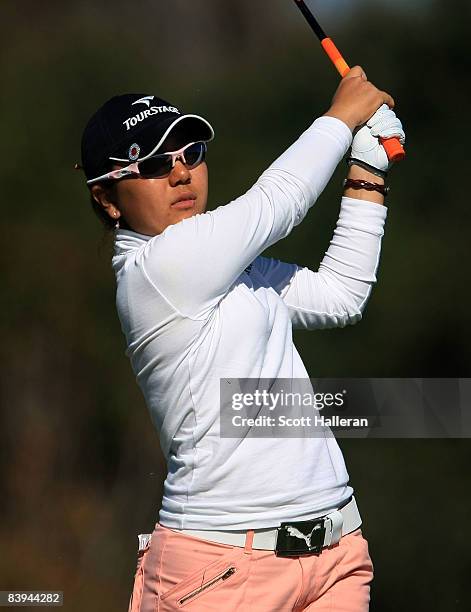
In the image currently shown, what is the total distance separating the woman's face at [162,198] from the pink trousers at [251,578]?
47 centimetres

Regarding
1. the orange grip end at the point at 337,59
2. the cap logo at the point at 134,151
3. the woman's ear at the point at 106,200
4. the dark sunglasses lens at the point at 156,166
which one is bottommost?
the woman's ear at the point at 106,200

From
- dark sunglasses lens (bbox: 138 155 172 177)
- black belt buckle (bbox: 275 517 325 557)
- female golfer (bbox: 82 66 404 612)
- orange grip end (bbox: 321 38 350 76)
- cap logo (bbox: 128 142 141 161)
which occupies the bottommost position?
black belt buckle (bbox: 275 517 325 557)

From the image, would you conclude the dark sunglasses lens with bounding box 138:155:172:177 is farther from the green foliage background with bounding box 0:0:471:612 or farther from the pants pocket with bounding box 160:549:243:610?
the green foliage background with bounding box 0:0:471:612

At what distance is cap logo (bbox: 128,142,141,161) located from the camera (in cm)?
171

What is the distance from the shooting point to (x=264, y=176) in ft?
5.49

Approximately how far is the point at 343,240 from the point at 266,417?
35 cm

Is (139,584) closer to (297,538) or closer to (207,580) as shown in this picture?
(207,580)

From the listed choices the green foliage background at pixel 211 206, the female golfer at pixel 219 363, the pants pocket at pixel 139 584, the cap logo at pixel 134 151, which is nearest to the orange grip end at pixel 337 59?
the female golfer at pixel 219 363

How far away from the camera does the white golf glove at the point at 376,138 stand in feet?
5.86

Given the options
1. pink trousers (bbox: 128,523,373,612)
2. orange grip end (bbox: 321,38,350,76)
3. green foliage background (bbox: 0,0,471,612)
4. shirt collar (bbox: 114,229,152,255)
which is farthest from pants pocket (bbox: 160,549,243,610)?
green foliage background (bbox: 0,0,471,612)

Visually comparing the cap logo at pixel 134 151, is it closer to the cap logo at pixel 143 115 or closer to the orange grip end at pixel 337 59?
the cap logo at pixel 143 115

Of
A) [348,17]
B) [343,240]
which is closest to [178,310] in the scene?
[343,240]

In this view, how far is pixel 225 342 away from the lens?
1628 mm

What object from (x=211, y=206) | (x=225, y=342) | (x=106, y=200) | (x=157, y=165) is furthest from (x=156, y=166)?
(x=211, y=206)
